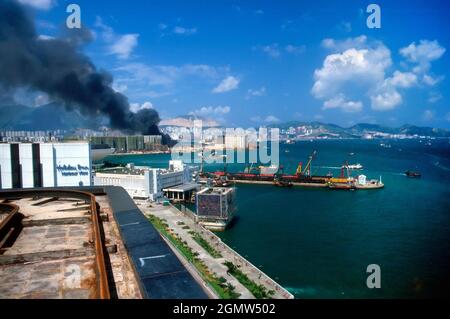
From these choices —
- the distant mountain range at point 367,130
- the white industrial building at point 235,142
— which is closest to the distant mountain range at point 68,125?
the distant mountain range at point 367,130

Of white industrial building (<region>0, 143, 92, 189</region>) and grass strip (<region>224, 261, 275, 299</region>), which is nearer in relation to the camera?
grass strip (<region>224, 261, 275, 299</region>)

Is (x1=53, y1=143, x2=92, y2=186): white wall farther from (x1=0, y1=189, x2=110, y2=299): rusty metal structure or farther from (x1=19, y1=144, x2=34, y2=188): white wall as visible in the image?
(x1=0, y1=189, x2=110, y2=299): rusty metal structure

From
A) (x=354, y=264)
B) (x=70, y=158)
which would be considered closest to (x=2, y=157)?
(x=70, y=158)

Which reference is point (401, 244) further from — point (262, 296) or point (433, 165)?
point (433, 165)

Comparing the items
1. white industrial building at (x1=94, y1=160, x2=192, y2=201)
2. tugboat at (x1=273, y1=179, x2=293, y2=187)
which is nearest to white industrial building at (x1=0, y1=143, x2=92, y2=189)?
white industrial building at (x1=94, y1=160, x2=192, y2=201)

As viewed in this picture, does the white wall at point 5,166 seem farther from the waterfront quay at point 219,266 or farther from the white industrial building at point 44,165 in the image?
the waterfront quay at point 219,266
